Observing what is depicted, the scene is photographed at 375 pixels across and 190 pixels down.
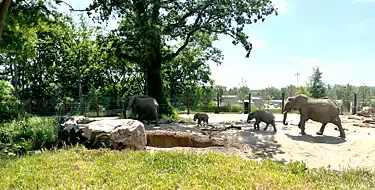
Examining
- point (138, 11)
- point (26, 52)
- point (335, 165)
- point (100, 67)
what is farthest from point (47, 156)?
point (100, 67)

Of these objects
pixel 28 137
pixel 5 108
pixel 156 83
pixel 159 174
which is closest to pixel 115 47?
pixel 156 83

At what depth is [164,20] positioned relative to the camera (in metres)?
13.3

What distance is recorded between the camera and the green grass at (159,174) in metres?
3.67

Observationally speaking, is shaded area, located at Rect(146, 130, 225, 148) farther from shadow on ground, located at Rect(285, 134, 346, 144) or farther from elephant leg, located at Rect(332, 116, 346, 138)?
elephant leg, located at Rect(332, 116, 346, 138)

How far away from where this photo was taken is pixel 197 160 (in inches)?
192

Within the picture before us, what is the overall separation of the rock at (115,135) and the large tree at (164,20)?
621 cm

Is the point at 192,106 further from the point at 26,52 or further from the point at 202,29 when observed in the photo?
the point at 26,52

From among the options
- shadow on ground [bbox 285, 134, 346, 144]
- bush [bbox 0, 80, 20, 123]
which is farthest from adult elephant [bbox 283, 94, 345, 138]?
bush [bbox 0, 80, 20, 123]

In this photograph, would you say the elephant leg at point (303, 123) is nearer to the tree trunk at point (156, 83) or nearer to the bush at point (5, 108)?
the tree trunk at point (156, 83)

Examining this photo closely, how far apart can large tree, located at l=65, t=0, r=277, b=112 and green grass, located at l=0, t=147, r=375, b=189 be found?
7656mm

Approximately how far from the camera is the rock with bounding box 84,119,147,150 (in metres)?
5.96

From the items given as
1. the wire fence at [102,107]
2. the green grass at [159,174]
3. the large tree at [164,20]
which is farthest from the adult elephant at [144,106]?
the wire fence at [102,107]

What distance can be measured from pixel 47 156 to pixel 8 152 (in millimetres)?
1037

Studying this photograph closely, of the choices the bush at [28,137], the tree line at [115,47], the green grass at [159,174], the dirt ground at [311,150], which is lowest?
the dirt ground at [311,150]
